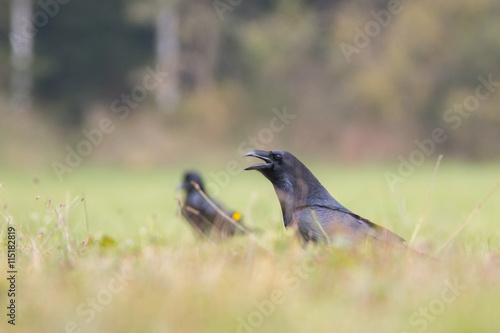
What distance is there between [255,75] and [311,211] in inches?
1131

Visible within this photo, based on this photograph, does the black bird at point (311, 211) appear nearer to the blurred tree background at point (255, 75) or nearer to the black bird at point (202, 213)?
the black bird at point (202, 213)

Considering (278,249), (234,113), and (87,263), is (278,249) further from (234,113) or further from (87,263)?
(234,113)

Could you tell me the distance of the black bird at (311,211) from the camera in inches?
Answer: 179

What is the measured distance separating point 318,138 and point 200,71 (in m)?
6.97

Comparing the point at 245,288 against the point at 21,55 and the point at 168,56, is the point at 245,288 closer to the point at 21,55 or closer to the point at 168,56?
the point at 168,56

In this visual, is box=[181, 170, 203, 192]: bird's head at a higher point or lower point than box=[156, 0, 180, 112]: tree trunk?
lower

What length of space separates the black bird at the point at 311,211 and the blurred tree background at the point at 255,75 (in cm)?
2156

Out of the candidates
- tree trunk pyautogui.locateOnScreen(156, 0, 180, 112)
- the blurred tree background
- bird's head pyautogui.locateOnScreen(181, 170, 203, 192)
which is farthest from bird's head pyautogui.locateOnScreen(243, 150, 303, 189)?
tree trunk pyautogui.locateOnScreen(156, 0, 180, 112)

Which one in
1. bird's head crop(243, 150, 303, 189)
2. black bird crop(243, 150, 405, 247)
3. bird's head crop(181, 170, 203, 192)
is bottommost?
black bird crop(243, 150, 405, 247)

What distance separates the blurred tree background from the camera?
94.6 ft

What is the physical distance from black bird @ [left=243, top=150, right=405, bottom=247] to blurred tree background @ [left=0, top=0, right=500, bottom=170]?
2156 centimetres

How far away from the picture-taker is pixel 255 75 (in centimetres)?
3322

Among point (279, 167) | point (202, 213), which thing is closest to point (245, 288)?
point (279, 167)

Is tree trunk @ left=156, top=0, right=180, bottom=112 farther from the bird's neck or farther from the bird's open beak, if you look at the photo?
the bird's neck
